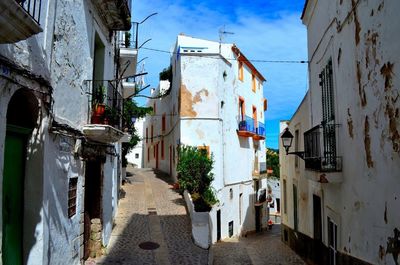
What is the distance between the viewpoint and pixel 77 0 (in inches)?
295

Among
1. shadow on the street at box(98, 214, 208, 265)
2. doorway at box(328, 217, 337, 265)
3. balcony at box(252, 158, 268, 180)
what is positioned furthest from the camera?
balcony at box(252, 158, 268, 180)

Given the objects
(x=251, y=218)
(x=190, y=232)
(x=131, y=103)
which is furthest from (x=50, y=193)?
(x=251, y=218)

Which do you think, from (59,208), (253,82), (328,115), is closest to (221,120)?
(253,82)

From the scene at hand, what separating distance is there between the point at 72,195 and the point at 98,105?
2.06m

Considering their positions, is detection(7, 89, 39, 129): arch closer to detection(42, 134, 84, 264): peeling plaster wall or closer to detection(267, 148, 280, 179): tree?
detection(42, 134, 84, 264): peeling plaster wall

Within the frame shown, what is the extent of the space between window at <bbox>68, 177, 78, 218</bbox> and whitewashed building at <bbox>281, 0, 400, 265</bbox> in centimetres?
485

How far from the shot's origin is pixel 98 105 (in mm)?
8438

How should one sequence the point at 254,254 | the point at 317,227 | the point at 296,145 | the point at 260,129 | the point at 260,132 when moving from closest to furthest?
the point at 317,227 → the point at 296,145 → the point at 254,254 → the point at 260,132 → the point at 260,129

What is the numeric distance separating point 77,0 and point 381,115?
583 centimetres

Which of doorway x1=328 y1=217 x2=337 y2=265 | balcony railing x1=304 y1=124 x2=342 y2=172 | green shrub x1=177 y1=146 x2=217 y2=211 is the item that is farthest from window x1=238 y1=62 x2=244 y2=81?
doorway x1=328 y1=217 x2=337 y2=265

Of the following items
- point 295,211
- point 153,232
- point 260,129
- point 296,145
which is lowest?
point 153,232

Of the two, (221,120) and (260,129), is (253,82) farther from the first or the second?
(221,120)

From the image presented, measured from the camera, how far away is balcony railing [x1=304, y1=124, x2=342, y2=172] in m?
7.94

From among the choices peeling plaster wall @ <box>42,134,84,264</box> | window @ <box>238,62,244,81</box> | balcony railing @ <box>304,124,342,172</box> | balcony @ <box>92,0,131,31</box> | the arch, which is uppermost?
window @ <box>238,62,244,81</box>
